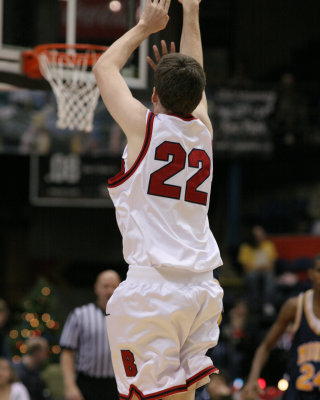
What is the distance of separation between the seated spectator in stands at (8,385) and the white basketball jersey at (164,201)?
210 inches

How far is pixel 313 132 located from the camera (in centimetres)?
1638

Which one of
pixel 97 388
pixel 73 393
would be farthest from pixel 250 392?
pixel 73 393

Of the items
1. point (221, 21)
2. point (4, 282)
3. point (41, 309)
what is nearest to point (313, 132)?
point (221, 21)

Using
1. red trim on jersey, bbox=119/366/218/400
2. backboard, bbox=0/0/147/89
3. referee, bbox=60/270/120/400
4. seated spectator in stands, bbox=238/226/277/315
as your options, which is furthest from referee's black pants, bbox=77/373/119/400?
seated spectator in stands, bbox=238/226/277/315

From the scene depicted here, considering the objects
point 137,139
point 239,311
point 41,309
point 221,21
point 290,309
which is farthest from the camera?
point 221,21

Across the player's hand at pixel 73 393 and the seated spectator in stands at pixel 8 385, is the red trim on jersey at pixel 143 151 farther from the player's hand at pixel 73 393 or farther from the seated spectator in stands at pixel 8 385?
the seated spectator in stands at pixel 8 385

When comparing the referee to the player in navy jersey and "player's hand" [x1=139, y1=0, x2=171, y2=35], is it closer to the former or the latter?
the player in navy jersey

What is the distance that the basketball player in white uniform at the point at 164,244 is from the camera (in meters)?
3.34

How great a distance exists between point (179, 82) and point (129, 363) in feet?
3.92

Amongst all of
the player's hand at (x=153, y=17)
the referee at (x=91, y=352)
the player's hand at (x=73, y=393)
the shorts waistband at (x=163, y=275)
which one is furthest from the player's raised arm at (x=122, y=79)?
the player's hand at (x=73, y=393)

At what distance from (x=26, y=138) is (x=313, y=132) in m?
5.74

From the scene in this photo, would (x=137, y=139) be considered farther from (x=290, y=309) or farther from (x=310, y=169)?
(x=310, y=169)

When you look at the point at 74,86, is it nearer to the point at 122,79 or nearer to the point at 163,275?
the point at 122,79

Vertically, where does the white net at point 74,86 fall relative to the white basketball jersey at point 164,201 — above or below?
above
